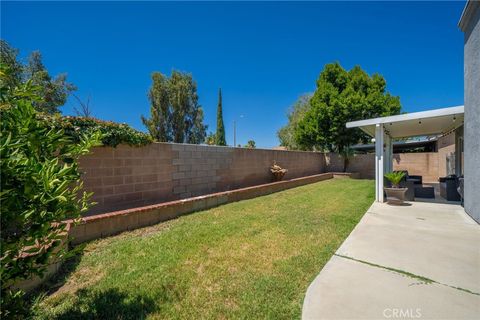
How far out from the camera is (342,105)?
1656 cm

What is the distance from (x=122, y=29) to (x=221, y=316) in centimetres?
1203

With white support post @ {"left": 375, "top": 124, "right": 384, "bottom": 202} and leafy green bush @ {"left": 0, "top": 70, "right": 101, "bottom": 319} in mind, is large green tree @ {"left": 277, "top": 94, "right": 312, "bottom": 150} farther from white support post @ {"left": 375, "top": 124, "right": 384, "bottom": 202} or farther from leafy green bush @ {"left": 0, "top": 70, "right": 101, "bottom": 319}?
leafy green bush @ {"left": 0, "top": 70, "right": 101, "bottom": 319}

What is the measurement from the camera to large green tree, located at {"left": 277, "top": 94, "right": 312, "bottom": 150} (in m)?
32.6

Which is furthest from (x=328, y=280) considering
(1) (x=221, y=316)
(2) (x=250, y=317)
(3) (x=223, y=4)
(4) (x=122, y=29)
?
(4) (x=122, y=29)

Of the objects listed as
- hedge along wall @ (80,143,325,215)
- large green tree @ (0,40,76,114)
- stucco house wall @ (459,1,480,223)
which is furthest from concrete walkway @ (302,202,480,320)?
large green tree @ (0,40,76,114)

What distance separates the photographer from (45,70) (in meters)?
18.6

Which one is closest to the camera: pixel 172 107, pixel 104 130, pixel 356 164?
pixel 104 130

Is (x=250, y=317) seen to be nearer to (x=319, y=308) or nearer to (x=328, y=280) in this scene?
(x=319, y=308)

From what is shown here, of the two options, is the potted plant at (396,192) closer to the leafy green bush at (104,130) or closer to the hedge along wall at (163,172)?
the hedge along wall at (163,172)

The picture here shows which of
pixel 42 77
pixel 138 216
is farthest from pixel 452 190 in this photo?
pixel 42 77

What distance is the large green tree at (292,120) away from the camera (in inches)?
1282

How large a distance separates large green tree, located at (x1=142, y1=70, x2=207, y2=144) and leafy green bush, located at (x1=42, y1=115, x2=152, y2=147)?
20.3 metres

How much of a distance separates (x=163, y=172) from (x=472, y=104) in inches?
337

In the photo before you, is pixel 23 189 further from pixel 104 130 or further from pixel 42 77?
pixel 42 77
